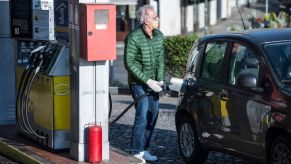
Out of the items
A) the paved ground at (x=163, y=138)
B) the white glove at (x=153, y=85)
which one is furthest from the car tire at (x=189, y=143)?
the white glove at (x=153, y=85)

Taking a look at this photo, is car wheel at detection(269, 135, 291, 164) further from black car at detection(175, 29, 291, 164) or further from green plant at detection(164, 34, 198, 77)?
green plant at detection(164, 34, 198, 77)

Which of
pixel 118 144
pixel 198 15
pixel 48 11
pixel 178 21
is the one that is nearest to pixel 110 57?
pixel 48 11

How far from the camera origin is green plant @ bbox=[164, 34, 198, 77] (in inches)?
696

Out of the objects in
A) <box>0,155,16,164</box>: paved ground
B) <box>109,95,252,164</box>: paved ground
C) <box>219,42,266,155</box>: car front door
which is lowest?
<box>0,155,16,164</box>: paved ground

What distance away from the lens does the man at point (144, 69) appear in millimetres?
10039

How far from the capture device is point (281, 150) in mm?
8289

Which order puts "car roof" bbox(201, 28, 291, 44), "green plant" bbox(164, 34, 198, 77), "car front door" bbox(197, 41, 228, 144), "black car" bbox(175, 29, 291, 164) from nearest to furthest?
"black car" bbox(175, 29, 291, 164) < "car roof" bbox(201, 28, 291, 44) < "car front door" bbox(197, 41, 228, 144) < "green plant" bbox(164, 34, 198, 77)

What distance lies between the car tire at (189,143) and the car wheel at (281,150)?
1.72m

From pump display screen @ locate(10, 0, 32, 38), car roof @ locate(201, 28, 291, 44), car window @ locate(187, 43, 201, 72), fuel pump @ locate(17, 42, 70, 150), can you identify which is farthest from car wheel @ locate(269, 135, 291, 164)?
pump display screen @ locate(10, 0, 32, 38)

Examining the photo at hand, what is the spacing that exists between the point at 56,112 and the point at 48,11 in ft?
5.38

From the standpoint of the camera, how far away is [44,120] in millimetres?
10195

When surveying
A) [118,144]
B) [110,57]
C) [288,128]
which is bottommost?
[118,144]

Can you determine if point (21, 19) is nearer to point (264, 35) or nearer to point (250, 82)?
point (264, 35)

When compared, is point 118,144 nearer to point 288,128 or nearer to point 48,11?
point 48,11
